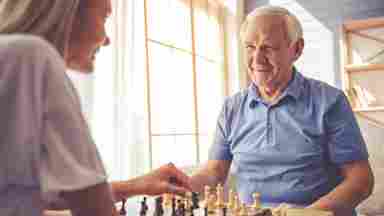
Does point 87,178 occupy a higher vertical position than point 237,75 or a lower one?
lower

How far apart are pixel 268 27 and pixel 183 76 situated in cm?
153

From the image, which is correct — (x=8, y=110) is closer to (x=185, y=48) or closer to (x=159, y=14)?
(x=159, y=14)

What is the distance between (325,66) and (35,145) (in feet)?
11.9

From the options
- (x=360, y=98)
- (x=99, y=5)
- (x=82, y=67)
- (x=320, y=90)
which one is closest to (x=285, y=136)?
(x=320, y=90)

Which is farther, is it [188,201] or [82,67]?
[188,201]

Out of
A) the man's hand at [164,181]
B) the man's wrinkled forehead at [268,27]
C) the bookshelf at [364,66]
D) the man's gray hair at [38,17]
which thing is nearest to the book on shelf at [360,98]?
the bookshelf at [364,66]

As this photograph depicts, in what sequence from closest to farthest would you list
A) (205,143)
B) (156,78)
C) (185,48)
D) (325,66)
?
(156,78), (185,48), (205,143), (325,66)

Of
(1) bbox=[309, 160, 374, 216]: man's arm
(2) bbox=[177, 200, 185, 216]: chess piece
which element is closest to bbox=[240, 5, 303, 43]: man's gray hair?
(1) bbox=[309, 160, 374, 216]: man's arm

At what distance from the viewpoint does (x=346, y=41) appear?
12.0 feet

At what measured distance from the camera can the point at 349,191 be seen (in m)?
1.49

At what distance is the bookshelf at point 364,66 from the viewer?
354 cm

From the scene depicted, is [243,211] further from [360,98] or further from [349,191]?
[360,98]

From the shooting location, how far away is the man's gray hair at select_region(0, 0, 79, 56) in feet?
1.90

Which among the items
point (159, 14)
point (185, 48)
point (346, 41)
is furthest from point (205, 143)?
point (346, 41)
